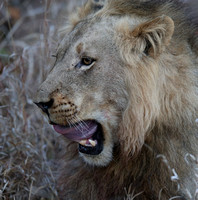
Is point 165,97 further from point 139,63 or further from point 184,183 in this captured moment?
point 184,183

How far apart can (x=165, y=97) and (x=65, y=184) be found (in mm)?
1226

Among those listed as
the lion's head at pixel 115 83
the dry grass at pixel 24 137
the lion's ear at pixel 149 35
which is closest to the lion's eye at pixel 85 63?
the lion's head at pixel 115 83

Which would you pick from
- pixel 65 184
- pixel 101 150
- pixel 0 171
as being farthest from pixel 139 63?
pixel 0 171

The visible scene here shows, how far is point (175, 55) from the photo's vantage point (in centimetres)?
280

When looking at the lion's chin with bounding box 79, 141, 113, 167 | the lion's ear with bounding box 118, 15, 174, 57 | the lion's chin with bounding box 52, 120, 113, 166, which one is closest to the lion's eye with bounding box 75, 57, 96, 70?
the lion's ear with bounding box 118, 15, 174, 57

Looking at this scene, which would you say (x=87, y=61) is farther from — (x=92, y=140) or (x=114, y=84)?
(x=92, y=140)

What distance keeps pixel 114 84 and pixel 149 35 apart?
412 millimetres

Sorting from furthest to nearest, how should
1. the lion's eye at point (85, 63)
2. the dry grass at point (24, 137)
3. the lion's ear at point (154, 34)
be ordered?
1. the dry grass at point (24, 137)
2. the lion's eye at point (85, 63)
3. the lion's ear at point (154, 34)

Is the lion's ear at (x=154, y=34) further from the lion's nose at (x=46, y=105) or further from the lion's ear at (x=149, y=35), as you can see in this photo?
the lion's nose at (x=46, y=105)

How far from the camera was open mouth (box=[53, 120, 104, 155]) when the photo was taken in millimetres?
2838

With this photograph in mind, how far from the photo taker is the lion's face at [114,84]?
2684mm

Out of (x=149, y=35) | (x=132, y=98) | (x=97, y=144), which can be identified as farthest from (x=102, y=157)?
(x=149, y=35)

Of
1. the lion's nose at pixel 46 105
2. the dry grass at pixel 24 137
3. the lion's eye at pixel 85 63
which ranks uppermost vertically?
the lion's eye at pixel 85 63

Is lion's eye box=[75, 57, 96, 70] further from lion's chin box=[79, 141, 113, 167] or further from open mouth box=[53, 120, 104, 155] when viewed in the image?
lion's chin box=[79, 141, 113, 167]
